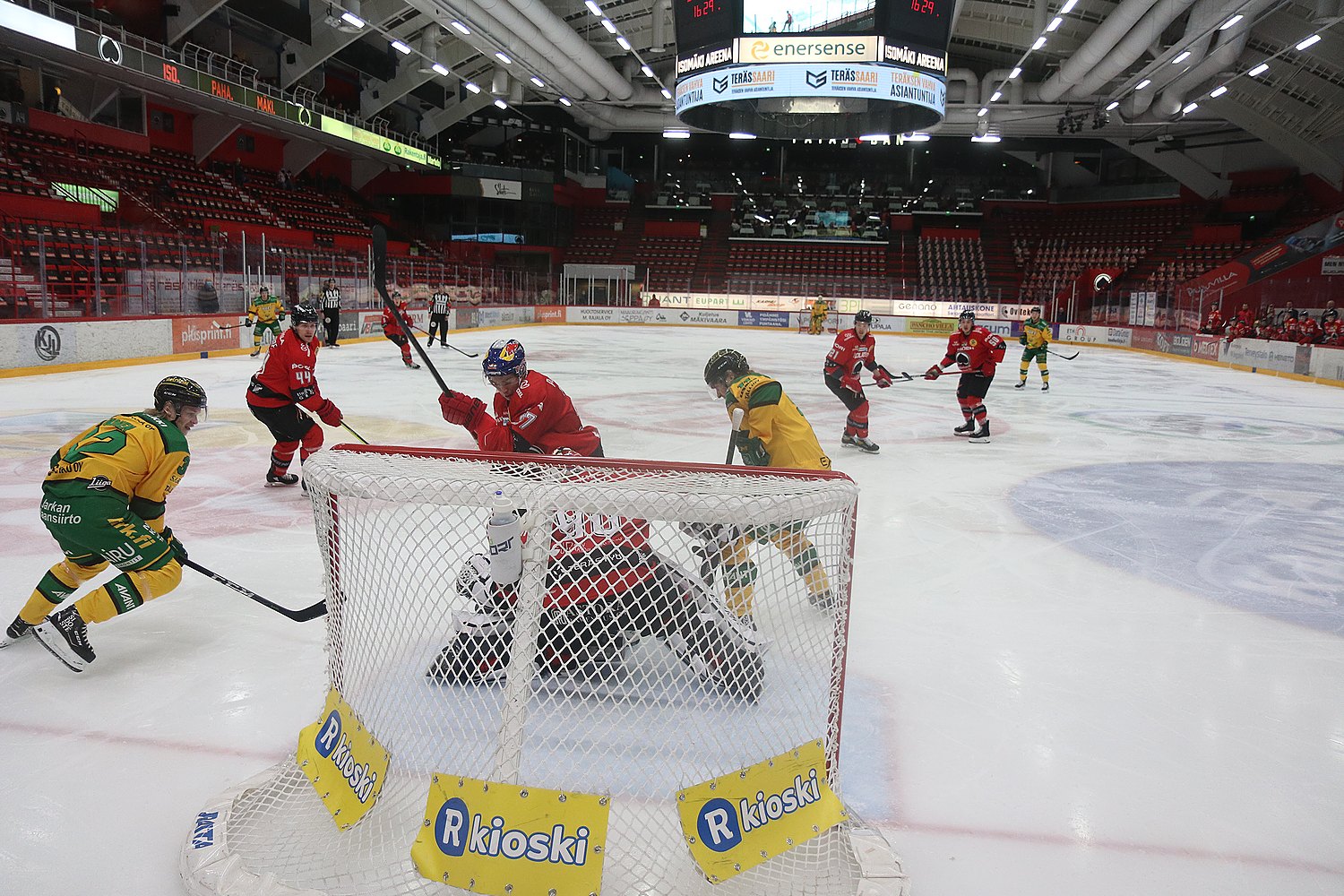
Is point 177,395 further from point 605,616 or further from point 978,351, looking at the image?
point 978,351

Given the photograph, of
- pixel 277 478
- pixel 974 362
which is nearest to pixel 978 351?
pixel 974 362

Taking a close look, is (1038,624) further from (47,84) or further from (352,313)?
(47,84)

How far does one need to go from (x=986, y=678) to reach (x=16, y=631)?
3.35m

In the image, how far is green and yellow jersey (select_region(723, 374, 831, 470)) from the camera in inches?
147

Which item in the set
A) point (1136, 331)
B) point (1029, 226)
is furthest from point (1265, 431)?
point (1029, 226)

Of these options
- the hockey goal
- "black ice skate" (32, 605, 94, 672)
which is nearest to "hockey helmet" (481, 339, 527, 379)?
the hockey goal

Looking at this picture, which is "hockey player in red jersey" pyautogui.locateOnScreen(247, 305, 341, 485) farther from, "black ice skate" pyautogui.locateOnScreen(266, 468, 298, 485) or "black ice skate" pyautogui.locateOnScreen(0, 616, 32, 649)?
"black ice skate" pyautogui.locateOnScreen(0, 616, 32, 649)

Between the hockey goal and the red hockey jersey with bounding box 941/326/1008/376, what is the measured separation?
19.4 ft

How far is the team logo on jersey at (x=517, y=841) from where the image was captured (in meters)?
1.80

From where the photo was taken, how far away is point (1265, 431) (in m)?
9.12

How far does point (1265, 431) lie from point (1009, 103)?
19567 mm

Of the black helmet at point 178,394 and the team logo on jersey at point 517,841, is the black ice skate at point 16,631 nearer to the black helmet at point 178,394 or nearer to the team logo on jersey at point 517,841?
the black helmet at point 178,394

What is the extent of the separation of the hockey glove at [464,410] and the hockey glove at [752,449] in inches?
44.0

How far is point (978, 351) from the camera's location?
307 inches
